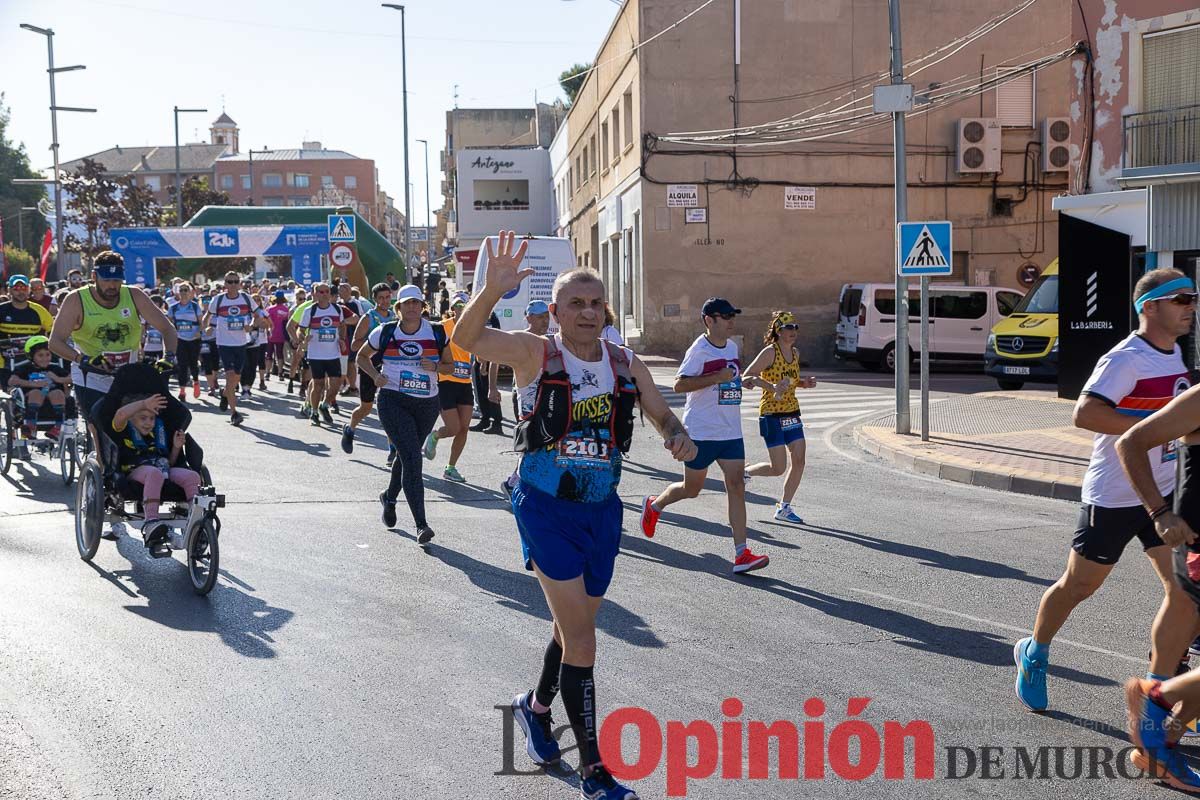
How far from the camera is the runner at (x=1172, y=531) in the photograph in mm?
3811

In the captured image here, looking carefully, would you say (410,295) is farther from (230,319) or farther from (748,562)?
(230,319)

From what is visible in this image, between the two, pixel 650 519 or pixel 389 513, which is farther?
pixel 389 513

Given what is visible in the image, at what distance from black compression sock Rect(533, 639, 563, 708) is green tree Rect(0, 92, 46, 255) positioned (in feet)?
279

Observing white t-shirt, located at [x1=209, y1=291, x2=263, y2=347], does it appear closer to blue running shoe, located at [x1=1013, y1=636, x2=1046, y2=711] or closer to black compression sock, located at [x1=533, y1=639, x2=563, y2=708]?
black compression sock, located at [x1=533, y1=639, x2=563, y2=708]

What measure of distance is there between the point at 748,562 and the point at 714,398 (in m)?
1.10

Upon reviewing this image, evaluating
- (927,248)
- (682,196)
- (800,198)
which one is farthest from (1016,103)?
(927,248)

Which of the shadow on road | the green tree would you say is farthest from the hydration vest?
the green tree

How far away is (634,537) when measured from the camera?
8.95 metres

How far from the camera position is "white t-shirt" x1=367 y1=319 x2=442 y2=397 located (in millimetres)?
8898

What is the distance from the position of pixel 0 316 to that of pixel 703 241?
64.0 feet

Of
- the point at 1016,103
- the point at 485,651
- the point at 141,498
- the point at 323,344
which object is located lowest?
the point at 485,651

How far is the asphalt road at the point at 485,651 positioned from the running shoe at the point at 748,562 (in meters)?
0.13

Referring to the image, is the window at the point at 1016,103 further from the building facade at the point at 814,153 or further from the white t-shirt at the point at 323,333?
the white t-shirt at the point at 323,333

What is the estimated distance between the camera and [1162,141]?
18.0 meters
